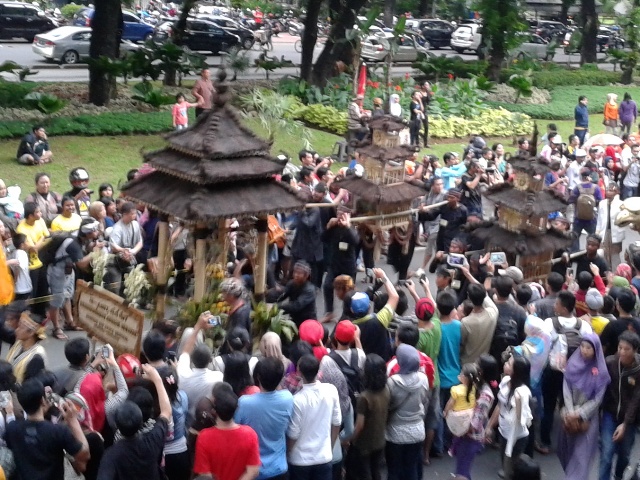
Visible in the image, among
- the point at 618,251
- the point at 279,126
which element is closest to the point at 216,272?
the point at 618,251

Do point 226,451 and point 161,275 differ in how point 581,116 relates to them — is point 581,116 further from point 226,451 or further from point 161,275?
point 226,451

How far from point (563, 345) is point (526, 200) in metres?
2.95

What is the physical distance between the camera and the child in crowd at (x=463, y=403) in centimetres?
775

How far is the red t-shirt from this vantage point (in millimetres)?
6168

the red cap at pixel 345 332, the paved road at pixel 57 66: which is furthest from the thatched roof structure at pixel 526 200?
the paved road at pixel 57 66

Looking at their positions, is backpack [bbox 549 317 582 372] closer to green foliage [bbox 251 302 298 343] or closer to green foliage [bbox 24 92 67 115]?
green foliage [bbox 251 302 298 343]

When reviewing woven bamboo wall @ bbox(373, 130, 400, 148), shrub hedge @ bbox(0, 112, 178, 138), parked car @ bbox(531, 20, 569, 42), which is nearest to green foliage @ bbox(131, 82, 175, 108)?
shrub hedge @ bbox(0, 112, 178, 138)

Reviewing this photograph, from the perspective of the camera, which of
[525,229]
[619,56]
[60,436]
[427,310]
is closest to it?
[60,436]

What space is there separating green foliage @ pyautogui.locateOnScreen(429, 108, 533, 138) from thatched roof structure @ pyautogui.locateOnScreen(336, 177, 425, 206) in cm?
1101

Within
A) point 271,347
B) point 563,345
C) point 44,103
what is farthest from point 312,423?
point 44,103

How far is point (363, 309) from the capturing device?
852 cm

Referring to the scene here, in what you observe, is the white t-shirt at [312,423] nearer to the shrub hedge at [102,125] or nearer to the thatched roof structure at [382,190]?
the thatched roof structure at [382,190]

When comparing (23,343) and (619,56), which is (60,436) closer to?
(23,343)

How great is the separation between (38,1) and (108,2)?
26.9 meters
